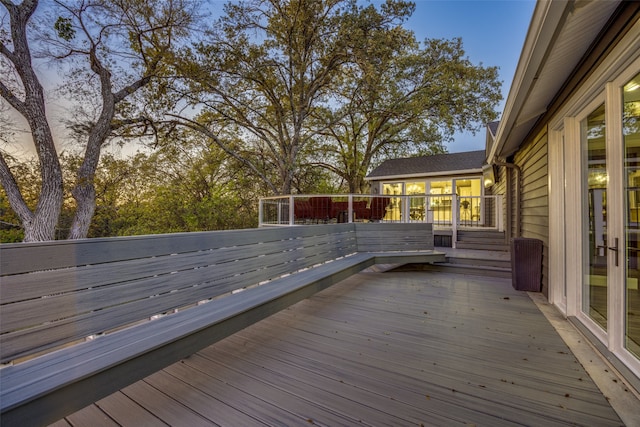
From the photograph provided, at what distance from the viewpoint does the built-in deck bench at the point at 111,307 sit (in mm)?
1284

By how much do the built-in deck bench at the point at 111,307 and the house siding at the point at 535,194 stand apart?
344cm

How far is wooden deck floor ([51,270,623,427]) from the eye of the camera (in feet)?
5.37

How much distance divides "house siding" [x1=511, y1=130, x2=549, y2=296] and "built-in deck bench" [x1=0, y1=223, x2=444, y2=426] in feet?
11.3

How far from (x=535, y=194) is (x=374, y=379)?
4.06m

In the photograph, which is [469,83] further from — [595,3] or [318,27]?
[595,3]

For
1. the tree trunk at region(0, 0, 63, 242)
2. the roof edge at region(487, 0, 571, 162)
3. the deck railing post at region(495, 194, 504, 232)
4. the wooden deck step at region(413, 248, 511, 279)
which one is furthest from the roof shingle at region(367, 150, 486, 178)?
the tree trunk at region(0, 0, 63, 242)

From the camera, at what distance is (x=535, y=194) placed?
14.8 ft

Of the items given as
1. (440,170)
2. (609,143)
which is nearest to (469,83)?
(440,170)

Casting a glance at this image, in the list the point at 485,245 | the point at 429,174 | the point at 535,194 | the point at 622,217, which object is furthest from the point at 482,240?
the point at 429,174

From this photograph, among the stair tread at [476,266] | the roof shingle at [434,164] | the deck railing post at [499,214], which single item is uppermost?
the roof shingle at [434,164]

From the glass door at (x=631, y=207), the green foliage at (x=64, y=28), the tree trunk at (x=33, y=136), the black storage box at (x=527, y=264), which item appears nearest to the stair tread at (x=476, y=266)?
the black storage box at (x=527, y=264)

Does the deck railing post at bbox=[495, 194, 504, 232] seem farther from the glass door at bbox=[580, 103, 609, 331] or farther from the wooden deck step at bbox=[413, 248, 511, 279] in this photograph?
the glass door at bbox=[580, 103, 609, 331]

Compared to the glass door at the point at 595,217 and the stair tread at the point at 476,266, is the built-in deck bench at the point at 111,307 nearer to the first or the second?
the glass door at the point at 595,217

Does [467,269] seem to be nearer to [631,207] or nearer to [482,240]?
[482,240]
